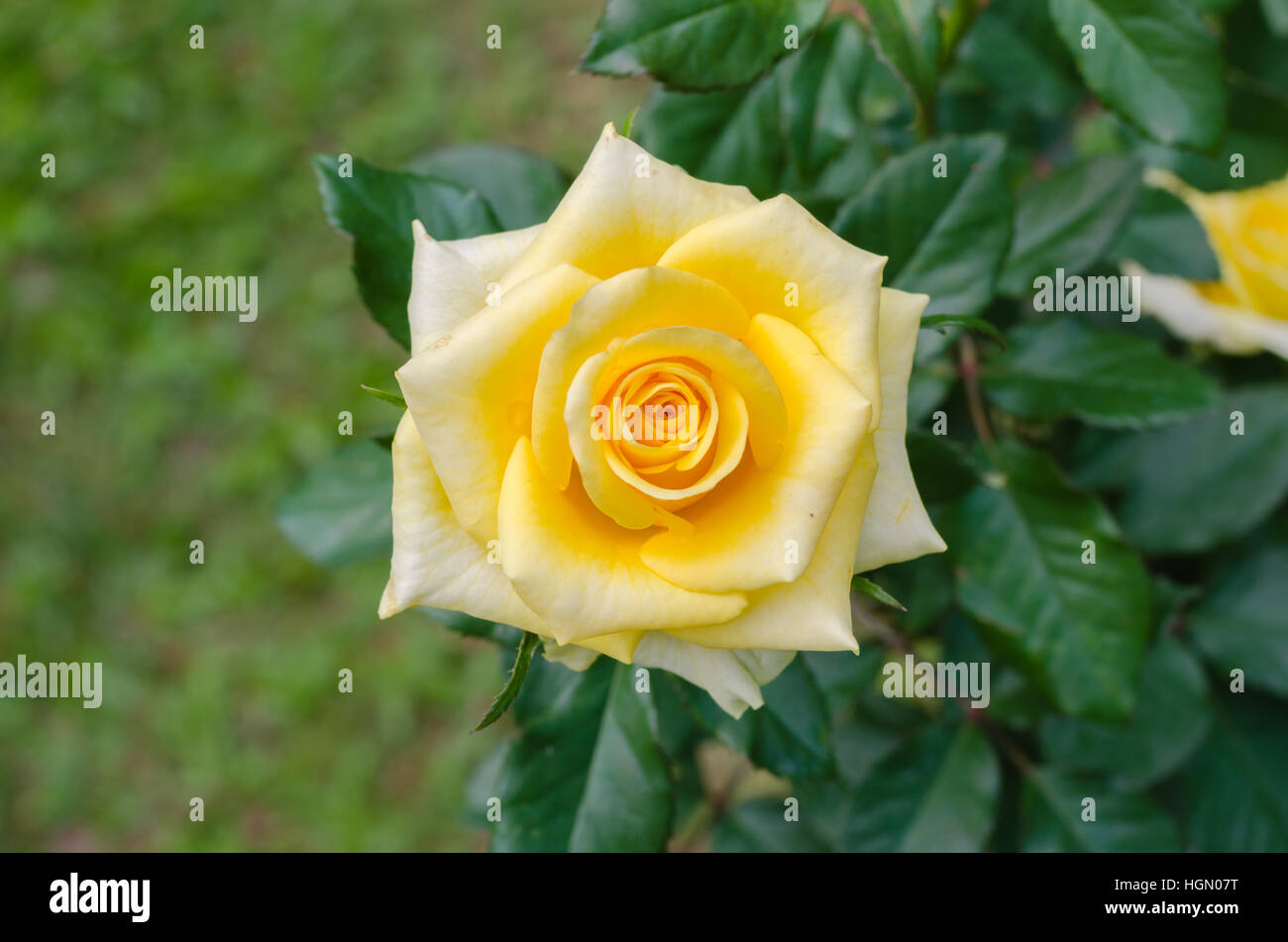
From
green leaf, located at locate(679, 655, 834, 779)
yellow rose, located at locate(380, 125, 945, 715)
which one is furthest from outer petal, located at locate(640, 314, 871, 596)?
green leaf, located at locate(679, 655, 834, 779)

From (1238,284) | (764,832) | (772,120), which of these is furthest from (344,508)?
(1238,284)

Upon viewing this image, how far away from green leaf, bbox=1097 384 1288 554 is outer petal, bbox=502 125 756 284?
0.75 m

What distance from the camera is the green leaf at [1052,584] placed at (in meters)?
0.95

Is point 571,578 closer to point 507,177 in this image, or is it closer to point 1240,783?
point 507,177

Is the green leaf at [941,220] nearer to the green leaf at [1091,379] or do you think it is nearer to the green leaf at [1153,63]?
the green leaf at [1153,63]

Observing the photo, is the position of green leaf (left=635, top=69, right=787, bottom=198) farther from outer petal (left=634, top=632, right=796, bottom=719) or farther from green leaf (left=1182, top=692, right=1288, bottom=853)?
green leaf (left=1182, top=692, right=1288, bottom=853)

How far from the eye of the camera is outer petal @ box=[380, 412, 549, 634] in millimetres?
604

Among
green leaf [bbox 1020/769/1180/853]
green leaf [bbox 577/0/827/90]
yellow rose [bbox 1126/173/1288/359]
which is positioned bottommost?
green leaf [bbox 1020/769/1180/853]

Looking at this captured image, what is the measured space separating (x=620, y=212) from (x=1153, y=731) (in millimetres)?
873

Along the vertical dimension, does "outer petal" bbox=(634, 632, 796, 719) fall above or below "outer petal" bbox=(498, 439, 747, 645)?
below

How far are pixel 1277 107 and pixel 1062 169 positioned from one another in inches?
11.2

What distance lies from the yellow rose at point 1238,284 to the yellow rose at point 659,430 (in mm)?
612

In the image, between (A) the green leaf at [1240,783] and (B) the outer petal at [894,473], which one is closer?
(B) the outer petal at [894,473]

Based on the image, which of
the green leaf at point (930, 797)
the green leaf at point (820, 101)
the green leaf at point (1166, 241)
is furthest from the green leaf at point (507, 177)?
the green leaf at point (930, 797)
